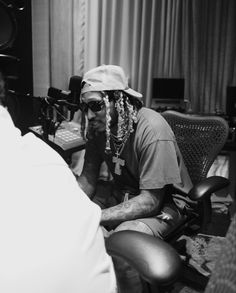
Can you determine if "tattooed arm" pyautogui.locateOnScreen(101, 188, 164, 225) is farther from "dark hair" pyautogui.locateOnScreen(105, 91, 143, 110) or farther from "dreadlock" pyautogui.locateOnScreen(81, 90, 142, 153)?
"dark hair" pyautogui.locateOnScreen(105, 91, 143, 110)

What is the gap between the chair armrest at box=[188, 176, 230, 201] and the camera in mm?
1388

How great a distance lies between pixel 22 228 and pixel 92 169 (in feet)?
A: 4.53

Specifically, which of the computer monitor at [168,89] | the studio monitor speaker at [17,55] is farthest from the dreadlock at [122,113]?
the computer monitor at [168,89]

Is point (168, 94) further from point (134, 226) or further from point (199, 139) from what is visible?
point (134, 226)

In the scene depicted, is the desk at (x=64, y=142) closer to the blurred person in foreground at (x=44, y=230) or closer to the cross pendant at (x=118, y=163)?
the cross pendant at (x=118, y=163)

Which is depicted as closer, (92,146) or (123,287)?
(123,287)

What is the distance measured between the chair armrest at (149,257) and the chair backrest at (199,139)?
0.99 metres

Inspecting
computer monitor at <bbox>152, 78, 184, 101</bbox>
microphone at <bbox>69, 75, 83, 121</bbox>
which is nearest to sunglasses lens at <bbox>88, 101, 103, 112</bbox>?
microphone at <bbox>69, 75, 83, 121</bbox>

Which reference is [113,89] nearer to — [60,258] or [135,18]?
[60,258]

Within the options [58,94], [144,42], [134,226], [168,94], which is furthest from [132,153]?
[144,42]

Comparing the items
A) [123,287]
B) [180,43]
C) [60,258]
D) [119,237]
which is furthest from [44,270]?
[180,43]

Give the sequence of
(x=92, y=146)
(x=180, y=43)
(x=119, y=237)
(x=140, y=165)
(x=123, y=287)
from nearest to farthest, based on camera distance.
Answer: (x=123, y=287) → (x=119, y=237) → (x=140, y=165) → (x=92, y=146) → (x=180, y=43)

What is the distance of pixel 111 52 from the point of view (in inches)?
131

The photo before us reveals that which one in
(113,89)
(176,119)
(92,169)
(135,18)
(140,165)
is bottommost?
(92,169)
